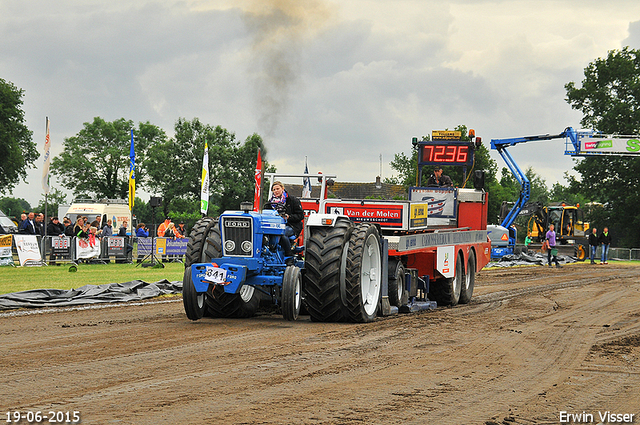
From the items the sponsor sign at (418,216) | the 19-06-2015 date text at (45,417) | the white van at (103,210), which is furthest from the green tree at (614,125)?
Result: the 19-06-2015 date text at (45,417)

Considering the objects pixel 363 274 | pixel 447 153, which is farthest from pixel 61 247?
pixel 363 274

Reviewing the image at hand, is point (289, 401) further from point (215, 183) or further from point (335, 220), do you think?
point (215, 183)

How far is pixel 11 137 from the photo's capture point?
55938 mm

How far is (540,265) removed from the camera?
104ft

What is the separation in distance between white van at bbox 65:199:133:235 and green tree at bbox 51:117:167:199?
3473cm

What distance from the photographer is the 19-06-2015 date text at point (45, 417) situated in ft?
15.1

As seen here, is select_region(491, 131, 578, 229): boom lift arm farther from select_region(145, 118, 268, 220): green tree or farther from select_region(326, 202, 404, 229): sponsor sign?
select_region(145, 118, 268, 220): green tree

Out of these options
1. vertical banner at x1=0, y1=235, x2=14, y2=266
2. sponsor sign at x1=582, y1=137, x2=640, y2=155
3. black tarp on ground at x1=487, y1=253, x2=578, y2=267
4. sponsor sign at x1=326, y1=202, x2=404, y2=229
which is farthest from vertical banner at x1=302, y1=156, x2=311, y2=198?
sponsor sign at x1=582, y1=137, x2=640, y2=155

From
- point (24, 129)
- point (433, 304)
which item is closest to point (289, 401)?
point (433, 304)

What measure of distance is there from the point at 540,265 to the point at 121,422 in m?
29.2

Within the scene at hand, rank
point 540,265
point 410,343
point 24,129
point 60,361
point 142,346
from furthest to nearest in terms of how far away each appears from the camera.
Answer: point 24,129, point 540,265, point 410,343, point 142,346, point 60,361

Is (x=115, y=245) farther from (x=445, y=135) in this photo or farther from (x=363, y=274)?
(x=363, y=274)

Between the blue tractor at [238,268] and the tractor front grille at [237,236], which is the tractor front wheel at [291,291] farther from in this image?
the tractor front grille at [237,236]

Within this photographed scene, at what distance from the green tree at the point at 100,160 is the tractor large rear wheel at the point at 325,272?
6623 centimetres
